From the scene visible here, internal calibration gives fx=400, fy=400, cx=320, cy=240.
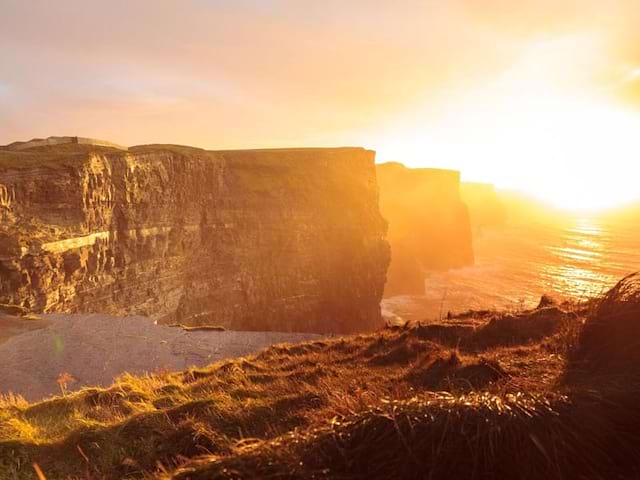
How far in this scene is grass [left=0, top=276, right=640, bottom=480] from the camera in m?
2.65

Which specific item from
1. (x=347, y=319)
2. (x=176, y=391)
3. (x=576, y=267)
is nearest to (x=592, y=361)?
(x=176, y=391)

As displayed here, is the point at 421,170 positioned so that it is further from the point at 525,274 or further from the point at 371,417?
the point at 371,417

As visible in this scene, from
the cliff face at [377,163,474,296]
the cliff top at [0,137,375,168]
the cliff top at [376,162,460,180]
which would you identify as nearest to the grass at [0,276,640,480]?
the cliff top at [0,137,375,168]

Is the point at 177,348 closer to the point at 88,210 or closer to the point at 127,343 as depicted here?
the point at 127,343

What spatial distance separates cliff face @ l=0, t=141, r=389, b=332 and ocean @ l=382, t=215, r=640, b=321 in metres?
13.2

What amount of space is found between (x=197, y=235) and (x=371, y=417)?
40.5m

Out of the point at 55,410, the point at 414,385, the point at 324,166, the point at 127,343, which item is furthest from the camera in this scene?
the point at 324,166

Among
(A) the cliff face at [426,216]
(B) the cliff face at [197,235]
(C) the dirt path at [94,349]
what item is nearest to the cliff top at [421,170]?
(A) the cliff face at [426,216]

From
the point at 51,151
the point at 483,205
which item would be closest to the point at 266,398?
the point at 51,151

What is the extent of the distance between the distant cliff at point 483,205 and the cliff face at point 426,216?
54.6 metres

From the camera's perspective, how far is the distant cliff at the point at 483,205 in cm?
15488

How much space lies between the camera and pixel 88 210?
2839 cm

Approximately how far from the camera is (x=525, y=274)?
7294cm

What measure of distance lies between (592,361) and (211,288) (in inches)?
1582
